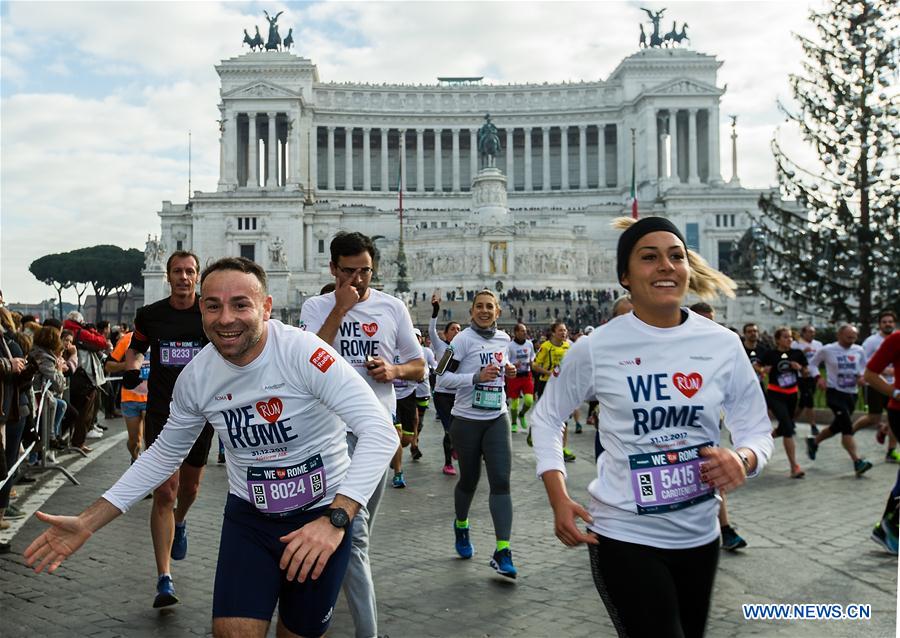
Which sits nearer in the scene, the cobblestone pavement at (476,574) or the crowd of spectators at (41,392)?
the cobblestone pavement at (476,574)

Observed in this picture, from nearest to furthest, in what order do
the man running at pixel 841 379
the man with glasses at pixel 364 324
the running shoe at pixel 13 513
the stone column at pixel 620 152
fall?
1. the man with glasses at pixel 364 324
2. the running shoe at pixel 13 513
3. the man running at pixel 841 379
4. the stone column at pixel 620 152

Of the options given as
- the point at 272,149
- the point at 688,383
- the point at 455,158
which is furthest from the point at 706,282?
the point at 455,158

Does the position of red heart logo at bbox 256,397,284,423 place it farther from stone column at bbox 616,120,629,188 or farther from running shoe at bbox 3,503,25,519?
stone column at bbox 616,120,629,188

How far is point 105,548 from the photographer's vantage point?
787 centimetres

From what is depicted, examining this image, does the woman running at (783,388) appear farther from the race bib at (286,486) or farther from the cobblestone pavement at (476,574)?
the race bib at (286,486)

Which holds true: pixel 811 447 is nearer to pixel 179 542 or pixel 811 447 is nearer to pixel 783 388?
pixel 783 388

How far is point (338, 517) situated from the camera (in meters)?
3.39

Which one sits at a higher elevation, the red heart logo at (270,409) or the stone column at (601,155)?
the stone column at (601,155)

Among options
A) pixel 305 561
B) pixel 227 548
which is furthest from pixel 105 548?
pixel 305 561

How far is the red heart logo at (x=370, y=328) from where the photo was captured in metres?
6.27

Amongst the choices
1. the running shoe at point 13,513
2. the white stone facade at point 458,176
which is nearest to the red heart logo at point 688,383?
the running shoe at point 13,513

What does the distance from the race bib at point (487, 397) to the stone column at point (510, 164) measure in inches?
3426

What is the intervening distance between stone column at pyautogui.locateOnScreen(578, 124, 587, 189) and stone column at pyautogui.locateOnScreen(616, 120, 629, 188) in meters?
3.49

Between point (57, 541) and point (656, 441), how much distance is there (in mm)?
2396
